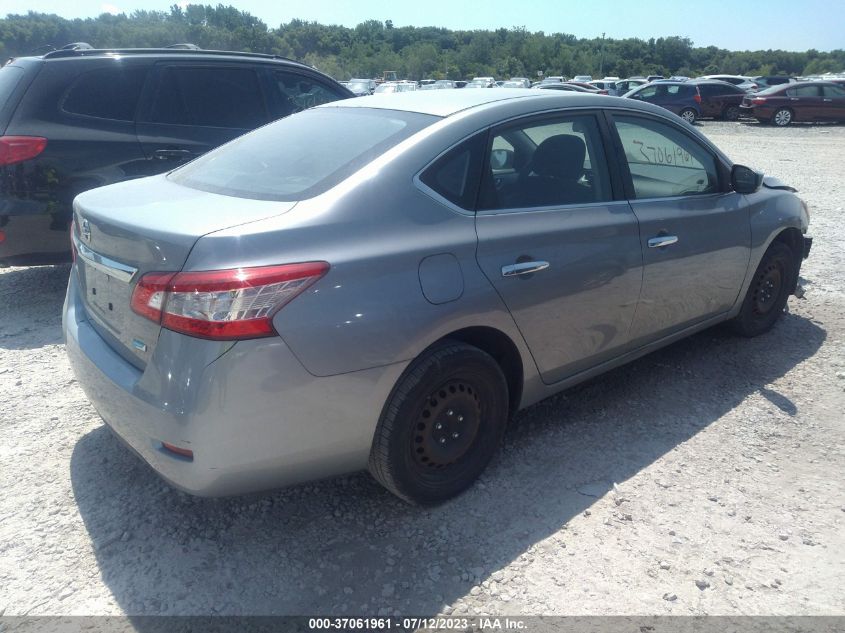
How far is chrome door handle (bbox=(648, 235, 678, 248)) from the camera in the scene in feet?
11.7

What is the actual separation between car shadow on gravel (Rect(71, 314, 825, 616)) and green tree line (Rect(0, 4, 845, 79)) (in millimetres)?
61735

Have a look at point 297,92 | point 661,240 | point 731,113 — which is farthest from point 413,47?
point 661,240

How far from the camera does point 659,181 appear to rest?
3.85m

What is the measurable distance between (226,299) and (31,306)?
3.80m

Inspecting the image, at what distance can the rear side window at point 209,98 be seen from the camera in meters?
5.42

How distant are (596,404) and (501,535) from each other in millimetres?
1356

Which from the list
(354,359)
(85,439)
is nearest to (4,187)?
(85,439)

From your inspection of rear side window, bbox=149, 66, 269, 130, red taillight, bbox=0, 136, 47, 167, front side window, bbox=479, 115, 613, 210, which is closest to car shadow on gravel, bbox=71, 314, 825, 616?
front side window, bbox=479, 115, 613, 210

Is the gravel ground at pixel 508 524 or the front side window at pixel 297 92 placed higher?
the front side window at pixel 297 92

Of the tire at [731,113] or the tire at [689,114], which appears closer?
the tire at [689,114]

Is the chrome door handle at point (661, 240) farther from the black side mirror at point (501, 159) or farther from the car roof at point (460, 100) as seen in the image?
the black side mirror at point (501, 159)

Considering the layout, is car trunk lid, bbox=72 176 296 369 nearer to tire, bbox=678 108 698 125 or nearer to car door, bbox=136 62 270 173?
car door, bbox=136 62 270 173

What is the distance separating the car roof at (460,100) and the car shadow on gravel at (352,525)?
64.9 inches

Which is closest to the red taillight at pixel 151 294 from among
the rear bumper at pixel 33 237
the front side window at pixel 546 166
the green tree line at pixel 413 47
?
the front side window at pixel 546 166
